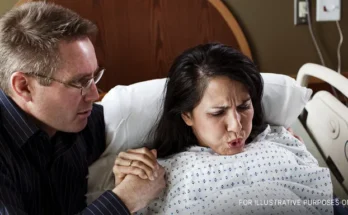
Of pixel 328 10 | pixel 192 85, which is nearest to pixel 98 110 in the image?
pixel 192 85

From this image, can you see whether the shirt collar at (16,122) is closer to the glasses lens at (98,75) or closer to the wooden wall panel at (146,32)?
the glasses lens at (98,75)

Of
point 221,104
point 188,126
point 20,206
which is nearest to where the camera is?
point 20,206

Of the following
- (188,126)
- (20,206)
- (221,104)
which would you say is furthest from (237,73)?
(20,206)

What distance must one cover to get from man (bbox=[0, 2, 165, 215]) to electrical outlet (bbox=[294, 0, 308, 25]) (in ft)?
3.80

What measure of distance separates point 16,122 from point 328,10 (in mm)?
1547

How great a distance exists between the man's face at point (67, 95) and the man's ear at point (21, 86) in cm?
1

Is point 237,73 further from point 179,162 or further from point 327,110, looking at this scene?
point 327,110

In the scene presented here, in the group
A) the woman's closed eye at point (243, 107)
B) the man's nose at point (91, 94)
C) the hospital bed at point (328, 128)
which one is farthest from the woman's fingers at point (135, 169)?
the hospital bed at point (328, 128)

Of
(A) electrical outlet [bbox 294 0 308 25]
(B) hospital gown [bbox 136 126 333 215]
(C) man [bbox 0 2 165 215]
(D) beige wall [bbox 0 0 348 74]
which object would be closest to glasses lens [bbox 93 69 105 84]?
(C) man [bbox 0 2 165 215]

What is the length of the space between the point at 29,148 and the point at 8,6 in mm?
872

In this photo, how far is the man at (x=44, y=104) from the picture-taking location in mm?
1043

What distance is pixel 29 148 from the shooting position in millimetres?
1093

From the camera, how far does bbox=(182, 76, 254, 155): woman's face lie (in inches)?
45.8

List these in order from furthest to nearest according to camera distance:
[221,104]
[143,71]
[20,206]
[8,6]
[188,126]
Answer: [143,71] < [8,6] < [188,126] < [221,104] < [20,206]
